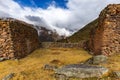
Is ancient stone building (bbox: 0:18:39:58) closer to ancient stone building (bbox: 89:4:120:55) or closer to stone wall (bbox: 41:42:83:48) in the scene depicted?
ancient stone building (bbox: 89:4:120:55)

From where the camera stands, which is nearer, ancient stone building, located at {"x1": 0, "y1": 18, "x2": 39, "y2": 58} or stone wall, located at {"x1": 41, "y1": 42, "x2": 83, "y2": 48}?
ancient stone building, located at {"x1": 0, "y1": 18, "x2": 39, "y2": 58}

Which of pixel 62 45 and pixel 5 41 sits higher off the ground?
pixel 5 41

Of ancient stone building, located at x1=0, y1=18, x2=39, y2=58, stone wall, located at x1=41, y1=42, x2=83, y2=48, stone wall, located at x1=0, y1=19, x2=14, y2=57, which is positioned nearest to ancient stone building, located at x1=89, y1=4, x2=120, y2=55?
ancient stone building, located at x1=0, y1=18, x2=39, y2=58

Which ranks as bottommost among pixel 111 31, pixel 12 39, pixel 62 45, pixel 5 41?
pixel 62 45

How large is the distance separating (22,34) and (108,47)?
29.8 feet

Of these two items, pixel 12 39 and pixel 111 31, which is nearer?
pixel 111 31

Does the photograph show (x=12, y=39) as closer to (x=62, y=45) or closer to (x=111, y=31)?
(x=111, y=31)

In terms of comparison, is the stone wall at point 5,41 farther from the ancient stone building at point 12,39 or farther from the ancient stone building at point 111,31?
the ancient stone building at point 111,31

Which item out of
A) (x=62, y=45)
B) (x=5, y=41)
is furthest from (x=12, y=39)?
(x=62, y=45)

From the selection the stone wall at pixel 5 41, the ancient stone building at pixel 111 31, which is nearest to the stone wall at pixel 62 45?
the stone wall at pixel 5 41

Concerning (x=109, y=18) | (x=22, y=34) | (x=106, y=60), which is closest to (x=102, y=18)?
(x=109, y=18)

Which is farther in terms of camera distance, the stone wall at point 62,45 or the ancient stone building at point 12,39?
the stone wall at point 62,45

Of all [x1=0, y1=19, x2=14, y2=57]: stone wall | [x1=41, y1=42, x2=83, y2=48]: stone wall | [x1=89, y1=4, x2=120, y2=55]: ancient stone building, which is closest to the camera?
[x1=89, y1=4, x2=120, y2=55]: ancient stone building

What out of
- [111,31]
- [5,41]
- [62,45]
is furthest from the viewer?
[62,45]
